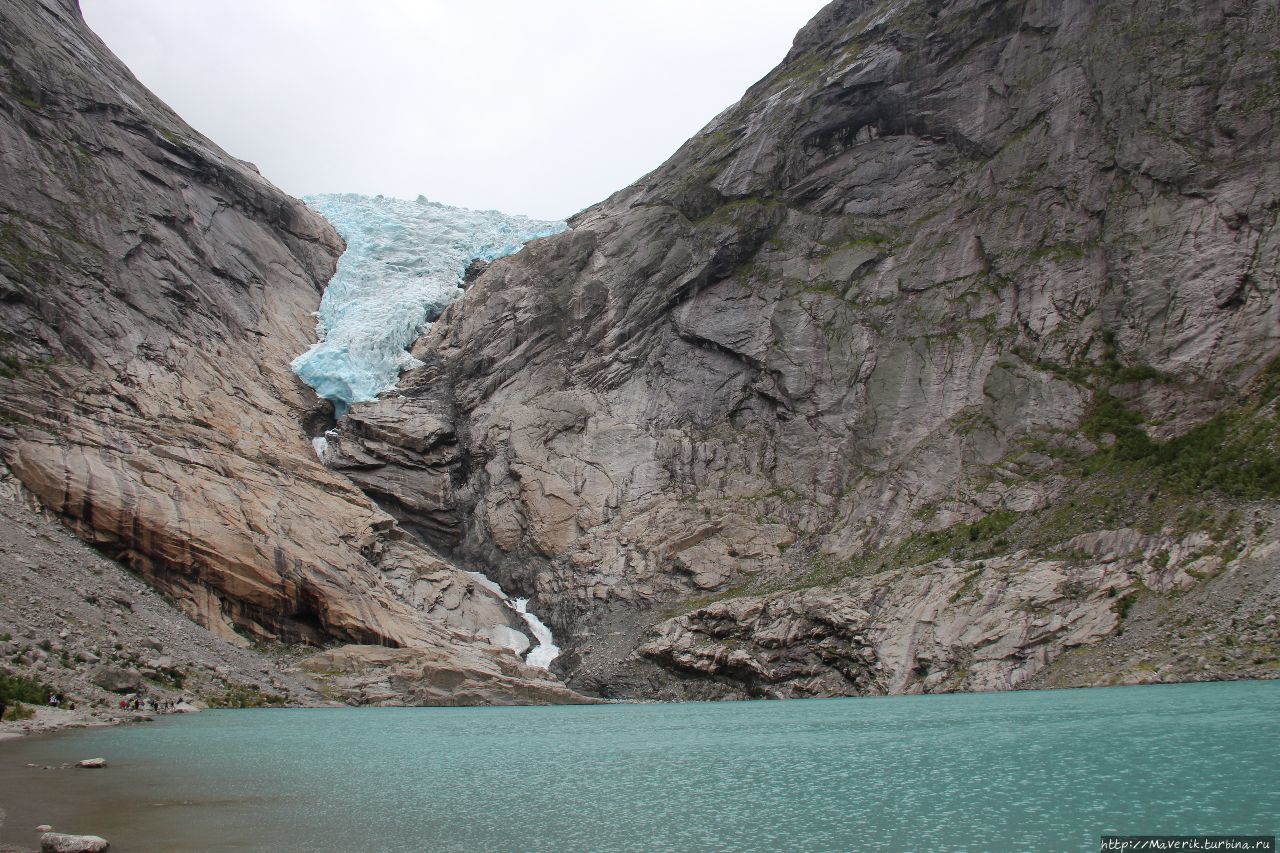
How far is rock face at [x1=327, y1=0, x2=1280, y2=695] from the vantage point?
50.5 meters

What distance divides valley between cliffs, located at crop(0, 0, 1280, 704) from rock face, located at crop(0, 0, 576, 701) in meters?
0.30

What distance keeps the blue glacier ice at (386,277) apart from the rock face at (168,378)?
2982mm

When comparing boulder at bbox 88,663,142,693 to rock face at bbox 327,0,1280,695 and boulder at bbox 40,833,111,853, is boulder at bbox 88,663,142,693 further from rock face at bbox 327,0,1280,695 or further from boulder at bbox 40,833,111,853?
rock face at bbox 327,0,1280,695

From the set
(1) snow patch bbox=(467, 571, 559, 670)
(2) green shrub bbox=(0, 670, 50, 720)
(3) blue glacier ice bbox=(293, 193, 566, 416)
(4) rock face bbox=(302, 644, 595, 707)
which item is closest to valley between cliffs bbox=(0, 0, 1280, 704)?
(4) rock face bbox=(302, 644, 595, 707)

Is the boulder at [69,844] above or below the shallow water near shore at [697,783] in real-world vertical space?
above

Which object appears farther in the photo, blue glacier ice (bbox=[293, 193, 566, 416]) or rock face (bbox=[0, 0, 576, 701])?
blue glacier ice (bbox=[293, 193, 566, 416])

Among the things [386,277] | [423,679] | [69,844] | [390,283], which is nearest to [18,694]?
[69,844]

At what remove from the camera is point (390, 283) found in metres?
91.8

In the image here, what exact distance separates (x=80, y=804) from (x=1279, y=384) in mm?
55500

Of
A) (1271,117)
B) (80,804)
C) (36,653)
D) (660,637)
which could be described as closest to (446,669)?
(660,637)

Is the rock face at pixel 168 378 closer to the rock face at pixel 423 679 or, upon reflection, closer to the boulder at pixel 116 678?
the rock face at pixel 423 679

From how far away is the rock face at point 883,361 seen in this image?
166 ft

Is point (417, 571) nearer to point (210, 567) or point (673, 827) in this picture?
point (210, 567)

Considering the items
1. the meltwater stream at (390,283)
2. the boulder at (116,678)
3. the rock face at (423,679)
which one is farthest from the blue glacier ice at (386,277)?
the boulder at (116,678)
